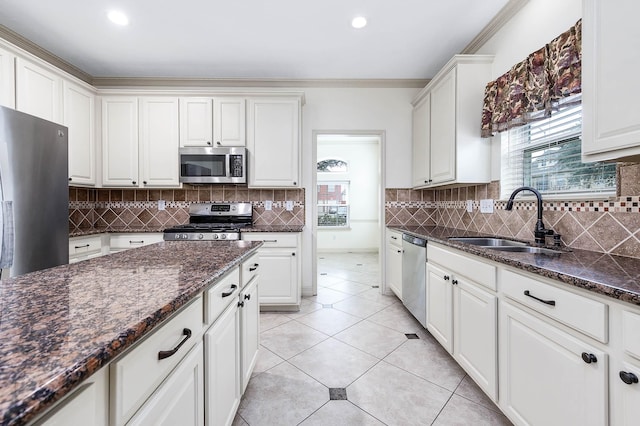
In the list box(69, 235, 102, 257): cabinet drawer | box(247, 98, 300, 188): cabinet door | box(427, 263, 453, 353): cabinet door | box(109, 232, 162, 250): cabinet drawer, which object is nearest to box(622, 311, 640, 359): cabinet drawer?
box(427, 263, 453, 353): cabinet door

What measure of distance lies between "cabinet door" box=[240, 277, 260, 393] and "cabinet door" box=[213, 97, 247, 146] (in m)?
1.97

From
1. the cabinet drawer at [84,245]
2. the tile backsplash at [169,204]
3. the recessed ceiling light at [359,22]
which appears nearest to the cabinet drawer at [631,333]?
the recessed ceiling light at [359,22]

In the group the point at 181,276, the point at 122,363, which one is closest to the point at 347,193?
the point at 181,276

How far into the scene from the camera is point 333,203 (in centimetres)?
662

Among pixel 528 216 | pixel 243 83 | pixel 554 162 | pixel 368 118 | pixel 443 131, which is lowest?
pixel 528 216

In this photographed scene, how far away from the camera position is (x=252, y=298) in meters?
1.70

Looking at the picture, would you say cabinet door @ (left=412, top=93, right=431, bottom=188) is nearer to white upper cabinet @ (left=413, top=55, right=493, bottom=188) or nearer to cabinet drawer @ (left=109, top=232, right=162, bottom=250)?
white upper cabinet @ (left=413, top=55, right=493, bottom=188)

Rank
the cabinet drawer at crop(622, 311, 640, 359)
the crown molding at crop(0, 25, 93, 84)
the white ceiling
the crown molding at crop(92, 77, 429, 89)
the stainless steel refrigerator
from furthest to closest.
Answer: the crown molding at crop(92, 77, 429, 89), the crown molding at crop(0, 25, 93, 84), the white ceiling, the stainless steel refrigerator, the cabinet drawer at crop(622, 311, 640, 359)

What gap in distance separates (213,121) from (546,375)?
3.39 meters

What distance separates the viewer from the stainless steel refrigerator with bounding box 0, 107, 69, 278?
6.20 ft

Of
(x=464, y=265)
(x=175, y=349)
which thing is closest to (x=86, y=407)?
(x=175, y=349)

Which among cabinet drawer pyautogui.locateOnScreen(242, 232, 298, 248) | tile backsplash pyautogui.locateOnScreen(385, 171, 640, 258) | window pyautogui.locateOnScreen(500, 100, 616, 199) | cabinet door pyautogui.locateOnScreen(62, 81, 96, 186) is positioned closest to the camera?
tile backsplash pyautogui.locateOnScreen(385, 171, 640, 258)

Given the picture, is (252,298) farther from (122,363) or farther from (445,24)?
(445,24)

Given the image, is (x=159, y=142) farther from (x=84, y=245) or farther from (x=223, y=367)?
(x=223, y=367)
